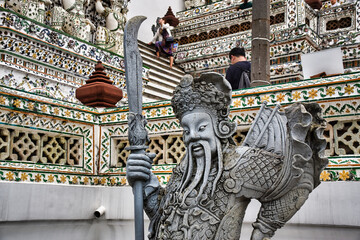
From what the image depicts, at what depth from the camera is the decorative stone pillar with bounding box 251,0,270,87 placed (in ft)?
16.6

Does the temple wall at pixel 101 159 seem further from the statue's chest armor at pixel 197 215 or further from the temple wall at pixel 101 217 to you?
the statue's chest armor at pixel 197 215

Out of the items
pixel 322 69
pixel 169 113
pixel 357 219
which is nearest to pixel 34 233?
pixel 169 113

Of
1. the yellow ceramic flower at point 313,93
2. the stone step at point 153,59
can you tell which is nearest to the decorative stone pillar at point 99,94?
the yellow ceramic flower at point 313,93

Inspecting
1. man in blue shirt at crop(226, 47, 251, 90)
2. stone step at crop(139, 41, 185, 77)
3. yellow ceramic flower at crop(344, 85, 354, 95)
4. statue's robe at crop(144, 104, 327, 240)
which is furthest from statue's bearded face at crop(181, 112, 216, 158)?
stone step at crop(139, 41, 185, 77)

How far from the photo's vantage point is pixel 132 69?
8.54 feet

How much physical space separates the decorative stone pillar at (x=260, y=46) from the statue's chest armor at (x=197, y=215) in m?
2.85

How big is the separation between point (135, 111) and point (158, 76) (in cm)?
910

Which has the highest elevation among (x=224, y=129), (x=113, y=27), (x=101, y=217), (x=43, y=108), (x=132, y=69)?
→ (x=113, y=27)

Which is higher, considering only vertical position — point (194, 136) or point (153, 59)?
point (153, 59)

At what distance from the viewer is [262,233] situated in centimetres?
235

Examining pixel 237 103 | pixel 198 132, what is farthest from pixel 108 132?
pixel 198 132

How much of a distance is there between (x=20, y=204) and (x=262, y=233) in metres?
2.71

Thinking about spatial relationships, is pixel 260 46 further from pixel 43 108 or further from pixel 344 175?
pixel 43 108

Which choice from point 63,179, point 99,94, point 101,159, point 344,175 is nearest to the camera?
point 344,175
